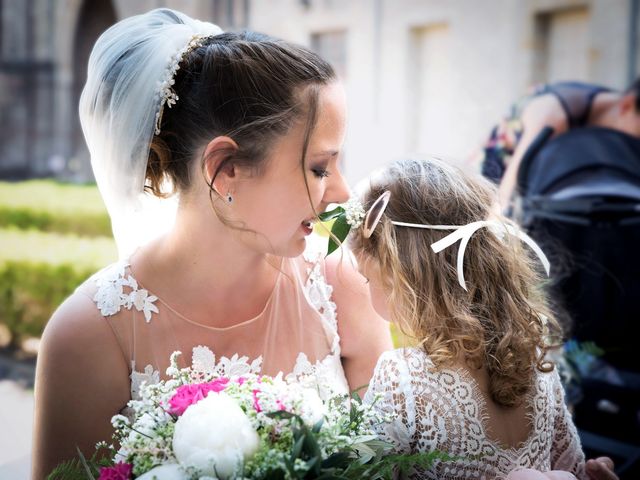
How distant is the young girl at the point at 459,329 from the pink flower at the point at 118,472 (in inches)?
22.7

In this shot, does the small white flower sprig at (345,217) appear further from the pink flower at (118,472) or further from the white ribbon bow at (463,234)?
the pink flower at (118,472)

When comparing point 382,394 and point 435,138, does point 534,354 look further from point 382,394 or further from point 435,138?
point 435,138

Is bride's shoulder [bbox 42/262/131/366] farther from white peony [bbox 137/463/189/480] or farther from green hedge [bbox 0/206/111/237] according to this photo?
green hedge [bbox 0/206/111/237]

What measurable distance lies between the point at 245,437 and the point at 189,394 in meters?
0.20

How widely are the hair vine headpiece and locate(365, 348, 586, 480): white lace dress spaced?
23cm

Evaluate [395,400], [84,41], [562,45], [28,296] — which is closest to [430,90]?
[562,45]

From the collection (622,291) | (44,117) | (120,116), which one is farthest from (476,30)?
(44,117)

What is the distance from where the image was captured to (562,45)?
5.48m

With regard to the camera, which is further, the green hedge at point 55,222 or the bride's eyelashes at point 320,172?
the green hedge at point 55,222

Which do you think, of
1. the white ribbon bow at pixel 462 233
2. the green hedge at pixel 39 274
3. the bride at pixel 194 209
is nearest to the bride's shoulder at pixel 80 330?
the bride at pixel 194 209

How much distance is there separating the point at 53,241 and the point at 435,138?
3.40 m

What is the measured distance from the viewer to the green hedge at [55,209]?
23.4ft

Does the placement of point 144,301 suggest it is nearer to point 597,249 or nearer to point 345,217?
point 345,217

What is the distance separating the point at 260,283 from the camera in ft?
7.41
